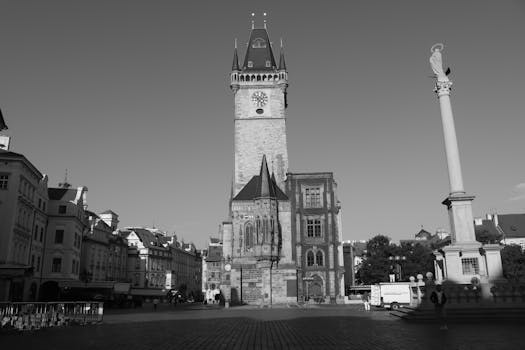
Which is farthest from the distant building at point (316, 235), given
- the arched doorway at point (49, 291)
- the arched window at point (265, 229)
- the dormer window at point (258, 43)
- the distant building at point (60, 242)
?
the arched doorway at point (49, 291)

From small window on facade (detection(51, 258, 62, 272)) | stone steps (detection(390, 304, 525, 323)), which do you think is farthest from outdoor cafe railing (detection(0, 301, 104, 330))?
small window on facade (detection(51, 258, 62, 272))

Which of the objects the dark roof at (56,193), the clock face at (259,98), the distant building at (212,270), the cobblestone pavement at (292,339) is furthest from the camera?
the distant building at (212,270)

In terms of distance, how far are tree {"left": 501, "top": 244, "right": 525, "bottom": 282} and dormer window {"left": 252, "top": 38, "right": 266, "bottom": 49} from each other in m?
47.8

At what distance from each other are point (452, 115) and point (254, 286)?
120 ft

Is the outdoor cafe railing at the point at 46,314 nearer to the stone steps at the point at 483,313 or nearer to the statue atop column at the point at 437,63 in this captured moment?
the stone steps at the point at 483,313

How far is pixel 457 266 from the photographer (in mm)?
24750

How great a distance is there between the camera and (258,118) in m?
71.1

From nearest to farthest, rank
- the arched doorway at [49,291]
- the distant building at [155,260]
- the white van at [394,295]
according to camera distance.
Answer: the white van at [394,295] → the arched doorway at [49,291] → the distant building at [155,260]

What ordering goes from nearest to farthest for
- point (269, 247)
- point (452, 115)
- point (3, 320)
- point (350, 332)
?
1. point (350, 332)
2. point (3, 320)
3. point (452, 115)
4. point (269, 247)

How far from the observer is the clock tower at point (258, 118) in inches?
2726

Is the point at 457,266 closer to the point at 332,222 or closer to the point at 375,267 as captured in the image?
the point at 332,222

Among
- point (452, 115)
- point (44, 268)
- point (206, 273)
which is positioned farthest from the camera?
point (206, 273)

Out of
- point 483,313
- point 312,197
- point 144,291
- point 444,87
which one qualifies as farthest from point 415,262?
point 483,313

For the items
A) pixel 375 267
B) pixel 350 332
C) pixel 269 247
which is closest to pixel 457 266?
pixel 350 332
